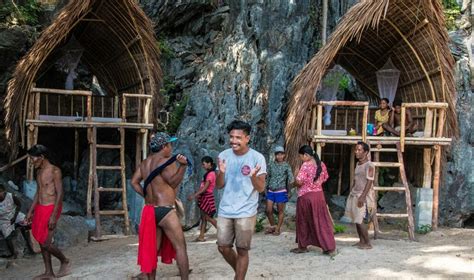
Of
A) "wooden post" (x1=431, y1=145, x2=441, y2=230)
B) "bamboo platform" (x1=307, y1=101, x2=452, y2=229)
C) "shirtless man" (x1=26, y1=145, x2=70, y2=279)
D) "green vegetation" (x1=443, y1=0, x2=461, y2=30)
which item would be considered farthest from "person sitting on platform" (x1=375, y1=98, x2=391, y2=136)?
"shirtless man" (x1=26, y1=145, x2=70, y2=279)

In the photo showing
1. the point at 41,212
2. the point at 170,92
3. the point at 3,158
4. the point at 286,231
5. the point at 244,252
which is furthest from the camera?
the point at 170,92

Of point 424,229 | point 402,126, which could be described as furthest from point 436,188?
point 402,126

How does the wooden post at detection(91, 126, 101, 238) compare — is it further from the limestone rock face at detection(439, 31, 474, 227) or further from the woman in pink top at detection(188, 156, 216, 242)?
the limestone rock face at detection(439, 31, 474, 227)

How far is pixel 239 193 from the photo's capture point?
13.4 ft

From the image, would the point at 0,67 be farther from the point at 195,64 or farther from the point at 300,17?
the point at 300,17

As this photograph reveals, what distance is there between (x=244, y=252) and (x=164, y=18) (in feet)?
39.8

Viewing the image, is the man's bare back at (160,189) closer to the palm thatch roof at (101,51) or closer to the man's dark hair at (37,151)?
the man's dark hair at (37,151)

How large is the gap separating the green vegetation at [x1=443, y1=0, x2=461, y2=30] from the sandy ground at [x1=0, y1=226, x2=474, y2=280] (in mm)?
7066

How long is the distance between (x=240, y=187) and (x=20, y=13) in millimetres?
10090

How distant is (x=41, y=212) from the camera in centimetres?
527

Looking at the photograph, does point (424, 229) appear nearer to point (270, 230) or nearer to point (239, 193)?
point (270, 230)

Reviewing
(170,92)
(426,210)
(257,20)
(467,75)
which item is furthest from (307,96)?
(170,92)

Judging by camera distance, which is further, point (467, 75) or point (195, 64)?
point (195, 64)

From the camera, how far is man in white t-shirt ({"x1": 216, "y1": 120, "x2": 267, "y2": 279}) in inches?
159
